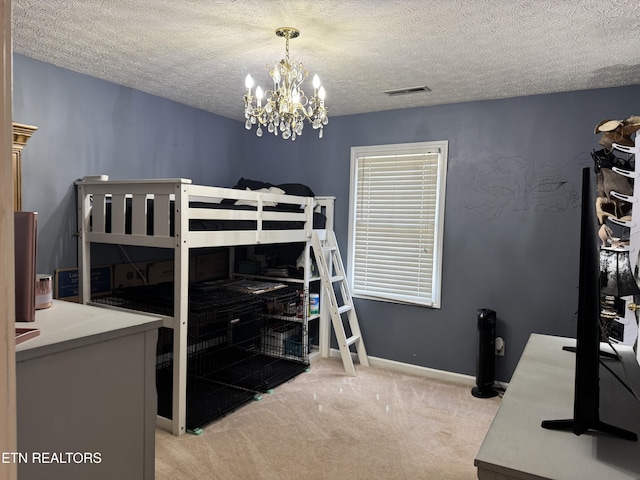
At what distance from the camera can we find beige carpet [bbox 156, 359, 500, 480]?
226 centimetres

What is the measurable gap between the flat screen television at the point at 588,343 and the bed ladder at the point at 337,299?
246 centimetres

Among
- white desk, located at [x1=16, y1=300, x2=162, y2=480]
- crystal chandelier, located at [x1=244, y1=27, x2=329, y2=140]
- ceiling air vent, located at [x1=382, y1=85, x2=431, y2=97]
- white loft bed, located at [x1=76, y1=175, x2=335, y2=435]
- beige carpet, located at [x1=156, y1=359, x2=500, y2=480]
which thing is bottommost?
beige carpet, located at [x1=156, y1=359, x2=500, y2=480]

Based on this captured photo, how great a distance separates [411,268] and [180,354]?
6.56ft

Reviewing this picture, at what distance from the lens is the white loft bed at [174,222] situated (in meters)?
2.52

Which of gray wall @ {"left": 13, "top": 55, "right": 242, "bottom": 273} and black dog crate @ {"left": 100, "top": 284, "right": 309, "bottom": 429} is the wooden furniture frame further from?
black dog crate @ {"left": 100, "top": 284, "right": 309, "bottom": 429}

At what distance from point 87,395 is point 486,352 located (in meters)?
2.87

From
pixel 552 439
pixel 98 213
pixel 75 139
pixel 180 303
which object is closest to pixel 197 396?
pixel 180 303

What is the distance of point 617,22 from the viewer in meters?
1.93

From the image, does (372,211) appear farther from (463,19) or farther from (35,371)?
(35,371)

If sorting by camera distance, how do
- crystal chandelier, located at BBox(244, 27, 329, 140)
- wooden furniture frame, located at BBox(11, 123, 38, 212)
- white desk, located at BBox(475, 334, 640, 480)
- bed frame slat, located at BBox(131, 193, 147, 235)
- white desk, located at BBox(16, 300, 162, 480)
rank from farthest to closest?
1. bed frame slat, located at BBox(131, 193, 147, 235)
2. wooden furniture frame, located at BBox(11, 123, 38, 212)
3. crystal chandelier, located at BBox(244, 27, 329, 140)
4. white desk, located at BBox(475, 334, 640, 480)
5. white desk, located at BBox(16, 300, 162, 480)

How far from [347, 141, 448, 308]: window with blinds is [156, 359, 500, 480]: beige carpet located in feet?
2.66

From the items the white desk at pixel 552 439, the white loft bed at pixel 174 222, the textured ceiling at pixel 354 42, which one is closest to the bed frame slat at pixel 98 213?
the white loft bed at pixel 174 222

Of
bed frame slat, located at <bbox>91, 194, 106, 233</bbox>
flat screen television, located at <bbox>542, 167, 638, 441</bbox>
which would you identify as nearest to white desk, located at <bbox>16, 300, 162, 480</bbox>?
flat screen television, located at <bbox>542, 167, 638, 441</bbox>

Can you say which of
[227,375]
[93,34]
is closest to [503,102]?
[93,34]
